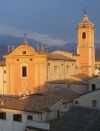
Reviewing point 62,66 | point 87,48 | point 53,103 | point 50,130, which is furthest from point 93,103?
point 87,48

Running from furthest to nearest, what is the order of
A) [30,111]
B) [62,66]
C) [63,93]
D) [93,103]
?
1. [62,66]
2. [63,93]
3. [93,103]
4. [30,111]

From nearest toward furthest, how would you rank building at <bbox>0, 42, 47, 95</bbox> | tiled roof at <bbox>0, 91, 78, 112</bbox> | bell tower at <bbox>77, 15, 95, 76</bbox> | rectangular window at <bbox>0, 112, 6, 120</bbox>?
1. tiled roof at <bbox>0, 91, 78, 112</bbox>
2. rectangular window at <bbox>0, 112, 6, 120</bbox>
3. building at <bbox>0, 42, 47, 95</bbox>
4. bell tower at <bbox>77, 15, 95, 76</bbox>

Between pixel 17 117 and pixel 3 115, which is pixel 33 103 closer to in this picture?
pixel 17 117

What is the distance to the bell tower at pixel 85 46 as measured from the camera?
1965 inches

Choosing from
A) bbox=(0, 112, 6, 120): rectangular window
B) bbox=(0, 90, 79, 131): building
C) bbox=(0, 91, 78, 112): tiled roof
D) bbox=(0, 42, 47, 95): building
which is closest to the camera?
bbox=(0, 90, 79, 131): building

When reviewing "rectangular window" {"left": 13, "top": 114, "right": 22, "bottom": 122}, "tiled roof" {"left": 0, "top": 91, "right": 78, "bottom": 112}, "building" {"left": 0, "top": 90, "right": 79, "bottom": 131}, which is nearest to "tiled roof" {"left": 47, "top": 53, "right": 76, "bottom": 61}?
"tiled roof" {"left": 0, "top": 91, "right": 78, "bottom": 112}

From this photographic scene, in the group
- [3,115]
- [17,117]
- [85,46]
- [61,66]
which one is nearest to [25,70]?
→ [61,66]

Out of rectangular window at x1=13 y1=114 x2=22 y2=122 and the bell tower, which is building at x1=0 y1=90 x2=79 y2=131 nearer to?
rectangular window at x1=13 y1=114 x2=22 y2=122

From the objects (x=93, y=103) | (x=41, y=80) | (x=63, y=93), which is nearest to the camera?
(x=93, y=103)

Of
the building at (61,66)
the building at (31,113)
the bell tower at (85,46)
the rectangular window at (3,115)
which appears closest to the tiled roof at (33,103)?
the building at (31,113)

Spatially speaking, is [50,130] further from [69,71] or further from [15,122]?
[69,71]

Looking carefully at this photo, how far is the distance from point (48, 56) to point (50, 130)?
1556cm

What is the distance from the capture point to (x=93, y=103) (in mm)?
33438

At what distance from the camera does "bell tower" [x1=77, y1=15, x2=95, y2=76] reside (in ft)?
164
